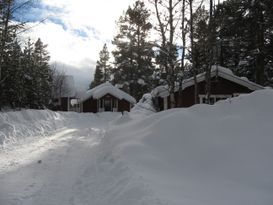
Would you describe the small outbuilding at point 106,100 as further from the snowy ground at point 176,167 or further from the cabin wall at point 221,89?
the snowy ground at point 176,167

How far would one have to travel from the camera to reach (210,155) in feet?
27.9

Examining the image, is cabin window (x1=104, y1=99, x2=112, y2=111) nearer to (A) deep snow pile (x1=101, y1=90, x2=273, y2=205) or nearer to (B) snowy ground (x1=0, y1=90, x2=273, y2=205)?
(B) snowy ground (x1=0, y1=90, x2=273, y2=205)

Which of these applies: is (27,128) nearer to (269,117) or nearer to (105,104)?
(269,117)

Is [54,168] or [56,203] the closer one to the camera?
[56,203]

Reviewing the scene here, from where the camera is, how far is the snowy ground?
A: 674 cm

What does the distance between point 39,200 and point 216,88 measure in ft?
77.3

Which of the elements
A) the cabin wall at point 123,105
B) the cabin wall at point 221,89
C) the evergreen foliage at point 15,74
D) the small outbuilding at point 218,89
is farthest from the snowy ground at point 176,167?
the cabin wall at point 123,105

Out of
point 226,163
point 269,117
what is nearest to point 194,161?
point 226,163

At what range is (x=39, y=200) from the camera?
750cm

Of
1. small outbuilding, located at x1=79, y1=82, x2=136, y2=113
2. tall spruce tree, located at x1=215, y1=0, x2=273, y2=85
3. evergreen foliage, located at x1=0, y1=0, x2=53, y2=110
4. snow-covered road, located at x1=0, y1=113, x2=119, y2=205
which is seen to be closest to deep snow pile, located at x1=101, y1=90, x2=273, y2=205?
snow-covered road, located at x1=0, y1=113, x2=119, y2=205

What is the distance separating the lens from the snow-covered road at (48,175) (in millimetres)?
7645

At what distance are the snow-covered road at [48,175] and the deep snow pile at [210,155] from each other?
974 millimetres

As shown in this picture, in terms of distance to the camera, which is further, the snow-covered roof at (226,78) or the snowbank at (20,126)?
the snow-covered roof at (226,78)

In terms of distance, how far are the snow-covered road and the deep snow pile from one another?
97 centimetres
